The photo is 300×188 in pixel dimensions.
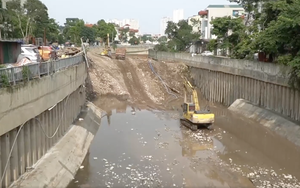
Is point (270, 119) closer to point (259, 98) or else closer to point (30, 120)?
point (259, 98)

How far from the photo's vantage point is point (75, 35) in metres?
93.9

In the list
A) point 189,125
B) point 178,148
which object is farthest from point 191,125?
point 178,148

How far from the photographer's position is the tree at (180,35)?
73688 mm

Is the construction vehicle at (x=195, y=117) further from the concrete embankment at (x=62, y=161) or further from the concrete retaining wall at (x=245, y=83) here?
the concrete embankment at (x=62, y=161)

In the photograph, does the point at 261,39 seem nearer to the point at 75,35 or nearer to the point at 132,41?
the point at 75,35

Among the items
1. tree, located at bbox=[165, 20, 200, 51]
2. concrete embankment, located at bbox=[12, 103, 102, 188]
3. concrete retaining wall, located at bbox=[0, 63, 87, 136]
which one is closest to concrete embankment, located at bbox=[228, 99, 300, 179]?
A: concrete embankment, located at bbox=[12, 103, 102, 188]

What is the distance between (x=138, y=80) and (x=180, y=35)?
95.4ft

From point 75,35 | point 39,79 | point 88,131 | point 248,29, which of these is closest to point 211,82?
point 248,29

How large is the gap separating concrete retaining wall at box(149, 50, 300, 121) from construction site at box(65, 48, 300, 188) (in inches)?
73.2

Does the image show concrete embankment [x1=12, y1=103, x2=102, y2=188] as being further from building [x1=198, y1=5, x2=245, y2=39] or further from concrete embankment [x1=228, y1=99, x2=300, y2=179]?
building [x1=198, y1=5, x2=245, y2=39]

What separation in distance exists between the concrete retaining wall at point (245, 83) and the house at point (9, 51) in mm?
20027

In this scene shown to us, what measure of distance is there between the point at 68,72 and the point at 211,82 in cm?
2356

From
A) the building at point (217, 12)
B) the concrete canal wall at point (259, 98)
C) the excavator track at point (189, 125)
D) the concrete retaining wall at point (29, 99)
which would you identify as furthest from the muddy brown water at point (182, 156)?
the building at point (217, 12)

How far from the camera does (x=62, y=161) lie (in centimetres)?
1697
